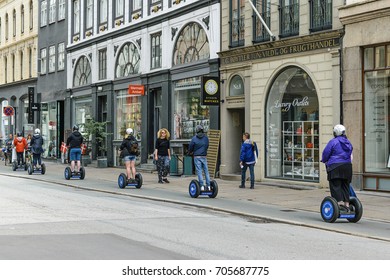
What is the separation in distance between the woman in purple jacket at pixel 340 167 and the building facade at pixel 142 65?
40.7 ft

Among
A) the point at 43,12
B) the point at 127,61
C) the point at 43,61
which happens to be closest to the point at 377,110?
the point at 127,61

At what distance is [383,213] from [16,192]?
32.0 feet

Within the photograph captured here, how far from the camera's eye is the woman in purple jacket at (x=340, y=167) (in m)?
12.2

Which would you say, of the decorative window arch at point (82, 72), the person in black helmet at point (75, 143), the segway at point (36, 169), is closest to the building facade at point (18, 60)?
the decorative window arch at point (82, 72)

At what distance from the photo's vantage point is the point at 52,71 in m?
41.3

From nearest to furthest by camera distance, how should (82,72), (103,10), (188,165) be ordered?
1. (188,165)
2. (103,10)
3. (82,72)

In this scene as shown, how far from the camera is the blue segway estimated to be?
12.2m

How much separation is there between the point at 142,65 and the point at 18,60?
19944 mm

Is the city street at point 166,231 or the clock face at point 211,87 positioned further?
the clock face at point 211,87

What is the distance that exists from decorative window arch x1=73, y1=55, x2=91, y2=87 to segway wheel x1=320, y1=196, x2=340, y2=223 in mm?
25763

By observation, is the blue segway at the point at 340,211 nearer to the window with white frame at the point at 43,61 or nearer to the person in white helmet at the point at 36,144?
the person in white helmet at the point at 36,144

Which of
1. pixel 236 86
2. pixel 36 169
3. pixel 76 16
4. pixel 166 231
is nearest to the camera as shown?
pixel 166 231

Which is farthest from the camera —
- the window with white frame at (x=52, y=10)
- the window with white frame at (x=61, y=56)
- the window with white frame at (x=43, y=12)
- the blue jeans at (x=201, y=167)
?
the window with white frame at (x=43, y=12)

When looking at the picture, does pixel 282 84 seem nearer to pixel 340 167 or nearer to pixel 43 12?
pixel 340 167
